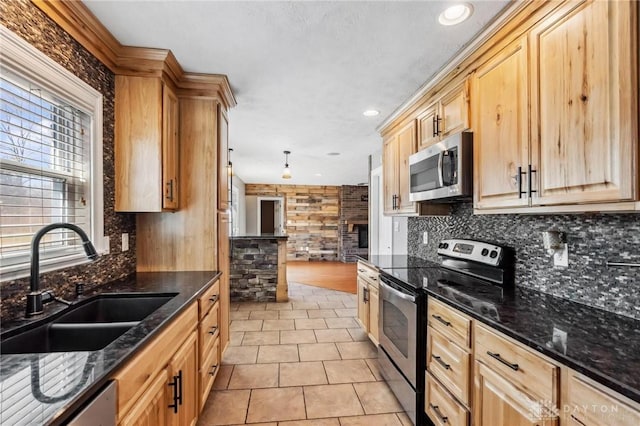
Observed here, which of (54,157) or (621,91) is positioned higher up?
(621,91)

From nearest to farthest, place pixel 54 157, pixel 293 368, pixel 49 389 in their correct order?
Answer: pixel 49 389
pixel 54 157
pixel 293 368

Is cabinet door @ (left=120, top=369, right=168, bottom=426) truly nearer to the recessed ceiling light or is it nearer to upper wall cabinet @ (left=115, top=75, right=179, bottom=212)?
upper wall cabinet @ (left=115, top=75, right=179, bottom=212)

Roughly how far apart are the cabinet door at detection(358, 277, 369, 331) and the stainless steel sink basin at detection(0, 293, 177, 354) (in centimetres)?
187

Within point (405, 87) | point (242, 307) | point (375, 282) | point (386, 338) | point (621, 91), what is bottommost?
point (242, 307)

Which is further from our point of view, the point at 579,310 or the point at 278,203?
the point at 278,203

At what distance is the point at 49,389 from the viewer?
768 millimetres

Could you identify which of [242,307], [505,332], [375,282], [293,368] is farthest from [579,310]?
[242,307]

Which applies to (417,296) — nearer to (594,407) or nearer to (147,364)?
(594,407)

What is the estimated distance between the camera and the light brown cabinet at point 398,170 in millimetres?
2730

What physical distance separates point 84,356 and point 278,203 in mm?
8571

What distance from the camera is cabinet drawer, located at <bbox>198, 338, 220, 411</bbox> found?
184cm

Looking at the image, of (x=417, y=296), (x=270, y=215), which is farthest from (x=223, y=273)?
(x=270, y=215)

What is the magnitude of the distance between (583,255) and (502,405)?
2.66ft

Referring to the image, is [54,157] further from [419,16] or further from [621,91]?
[621,91]
